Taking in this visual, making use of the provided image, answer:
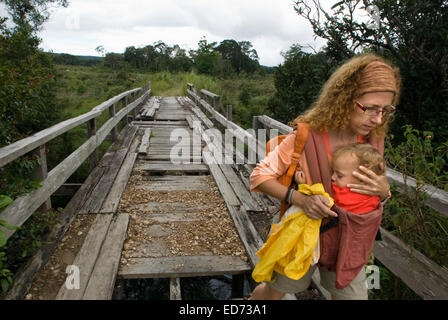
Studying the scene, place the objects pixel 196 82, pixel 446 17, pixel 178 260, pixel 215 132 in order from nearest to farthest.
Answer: pixel 178 260 < pixel 446 17 < pixel 215 132 < pixel 196 82

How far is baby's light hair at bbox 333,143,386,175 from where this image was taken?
1518 millimetres

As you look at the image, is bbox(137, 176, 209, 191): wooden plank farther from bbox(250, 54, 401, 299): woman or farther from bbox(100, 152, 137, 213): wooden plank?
bbox(250, 54, 401, 299): woman

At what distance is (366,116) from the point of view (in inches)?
59.7

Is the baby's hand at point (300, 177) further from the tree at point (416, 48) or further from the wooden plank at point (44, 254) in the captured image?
the tree at point (416, 48)

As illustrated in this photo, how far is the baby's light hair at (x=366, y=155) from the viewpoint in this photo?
152 centimetres

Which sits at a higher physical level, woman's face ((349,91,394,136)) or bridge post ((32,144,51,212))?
woman's face ((349,91,394,136))

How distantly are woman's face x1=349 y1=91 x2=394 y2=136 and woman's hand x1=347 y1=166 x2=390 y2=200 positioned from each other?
0.68ft

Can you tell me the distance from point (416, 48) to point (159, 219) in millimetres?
4266

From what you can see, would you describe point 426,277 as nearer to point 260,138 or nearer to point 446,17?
point 260,138

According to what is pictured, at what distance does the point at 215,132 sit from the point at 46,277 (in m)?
5.92

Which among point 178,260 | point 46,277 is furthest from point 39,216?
point 178,260

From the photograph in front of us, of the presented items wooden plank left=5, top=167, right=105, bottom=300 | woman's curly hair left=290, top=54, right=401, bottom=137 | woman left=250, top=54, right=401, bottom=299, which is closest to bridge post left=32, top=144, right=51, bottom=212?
wooden plank left=5, top=167, right=105, bottom=300

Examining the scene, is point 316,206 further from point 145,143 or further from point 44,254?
point 145,143
